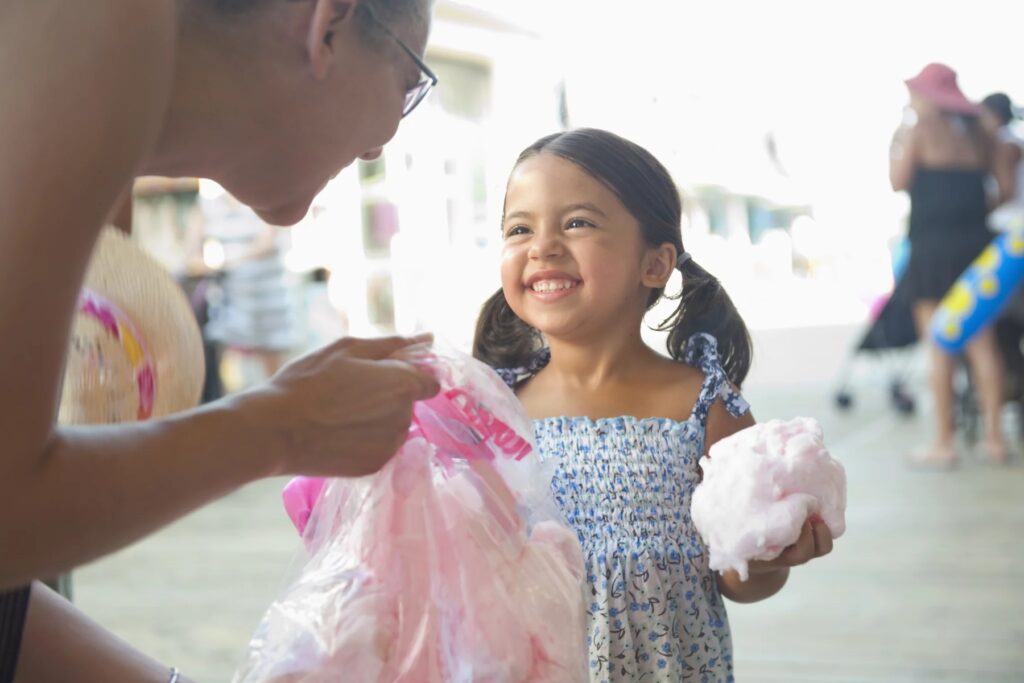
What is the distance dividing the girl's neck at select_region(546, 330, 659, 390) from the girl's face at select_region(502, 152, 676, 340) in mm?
32

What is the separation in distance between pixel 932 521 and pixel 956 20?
510 centimetres

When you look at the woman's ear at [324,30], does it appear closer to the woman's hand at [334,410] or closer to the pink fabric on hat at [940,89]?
the woman's hand at [334,410]

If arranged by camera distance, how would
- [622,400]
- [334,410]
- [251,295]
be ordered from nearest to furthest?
[334,410]
[622,400]
[251,295]

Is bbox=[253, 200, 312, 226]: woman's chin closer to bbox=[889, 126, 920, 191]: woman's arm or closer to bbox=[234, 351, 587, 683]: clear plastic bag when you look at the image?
bbox=[234, 351, 587, 683]: clear plastic bag

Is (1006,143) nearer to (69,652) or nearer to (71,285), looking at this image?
(69,652)

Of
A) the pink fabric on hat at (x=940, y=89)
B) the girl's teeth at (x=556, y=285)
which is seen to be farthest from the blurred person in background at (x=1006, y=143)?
the girl's teeth at (x=556, y=285)

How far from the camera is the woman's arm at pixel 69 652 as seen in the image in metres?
1.09

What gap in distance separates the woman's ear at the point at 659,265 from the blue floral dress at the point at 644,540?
0.14 meters

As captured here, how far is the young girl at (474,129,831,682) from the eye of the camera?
1366mm

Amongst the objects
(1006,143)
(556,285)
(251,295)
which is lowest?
(556,285)

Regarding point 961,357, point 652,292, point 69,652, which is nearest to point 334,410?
point 69,652

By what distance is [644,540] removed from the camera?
1380mm

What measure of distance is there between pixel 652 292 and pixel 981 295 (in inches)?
141

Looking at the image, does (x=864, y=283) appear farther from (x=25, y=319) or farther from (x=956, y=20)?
(x=25, y=319)
